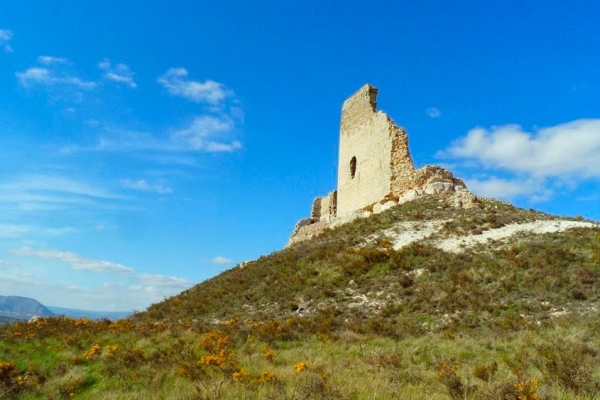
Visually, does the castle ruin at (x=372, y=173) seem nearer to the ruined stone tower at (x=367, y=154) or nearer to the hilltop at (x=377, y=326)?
the ruined stone tower at (x=367, y=154)

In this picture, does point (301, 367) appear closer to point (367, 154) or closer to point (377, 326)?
point (377, 326)

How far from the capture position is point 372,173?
26.6m

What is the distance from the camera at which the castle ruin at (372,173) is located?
23.7 metres

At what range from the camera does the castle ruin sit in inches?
933

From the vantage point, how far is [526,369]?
6555mm

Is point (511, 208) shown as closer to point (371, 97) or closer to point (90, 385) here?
point (371, 97)

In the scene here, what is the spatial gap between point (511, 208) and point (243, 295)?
14.1 metres

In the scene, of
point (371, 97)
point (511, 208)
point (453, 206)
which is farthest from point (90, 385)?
point (371, 97)

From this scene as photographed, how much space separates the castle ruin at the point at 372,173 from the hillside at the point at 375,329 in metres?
4.06

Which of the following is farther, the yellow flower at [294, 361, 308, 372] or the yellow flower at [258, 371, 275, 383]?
the yellow flower at [294, 361, 308, 372]

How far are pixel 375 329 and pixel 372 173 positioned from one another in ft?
57.6

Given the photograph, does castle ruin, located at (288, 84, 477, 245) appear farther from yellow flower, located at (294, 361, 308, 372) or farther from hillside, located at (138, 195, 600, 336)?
yellow flower, located at (294, 361, 308, 372)

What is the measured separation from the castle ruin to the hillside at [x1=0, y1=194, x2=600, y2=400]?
4.06 m

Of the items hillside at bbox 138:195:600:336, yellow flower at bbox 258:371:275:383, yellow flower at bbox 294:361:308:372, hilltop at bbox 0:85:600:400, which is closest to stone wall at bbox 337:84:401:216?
hilltop at bbox 0:85:600:400
